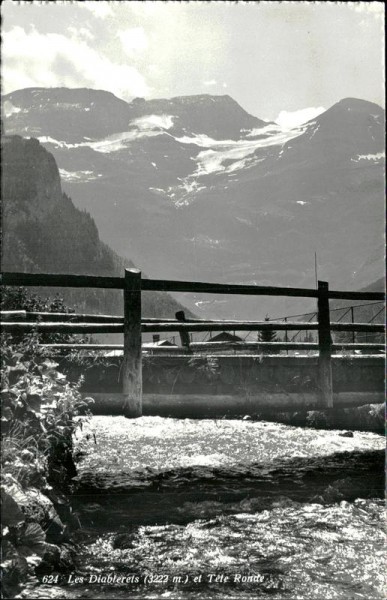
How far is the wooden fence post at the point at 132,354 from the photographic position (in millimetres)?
5695

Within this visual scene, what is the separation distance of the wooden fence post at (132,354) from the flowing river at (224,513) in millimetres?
627

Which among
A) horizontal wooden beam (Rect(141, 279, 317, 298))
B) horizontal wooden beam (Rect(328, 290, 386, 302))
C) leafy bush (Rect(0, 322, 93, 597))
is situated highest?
horizontal wooden beam (Rect(141, 279, 317, 298))

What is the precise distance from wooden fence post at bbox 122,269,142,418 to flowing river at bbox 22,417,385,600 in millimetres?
627

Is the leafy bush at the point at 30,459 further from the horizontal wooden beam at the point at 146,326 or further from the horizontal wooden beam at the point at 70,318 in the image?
the horizontal wooden beam at the point at 70,318

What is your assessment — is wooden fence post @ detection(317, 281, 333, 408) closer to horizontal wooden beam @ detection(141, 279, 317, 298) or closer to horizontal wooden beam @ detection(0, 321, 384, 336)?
horizontal wooden beam @ detection(0, 321, 384, 336)

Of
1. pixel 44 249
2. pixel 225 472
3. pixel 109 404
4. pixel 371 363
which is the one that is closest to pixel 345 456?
pixel 371 363

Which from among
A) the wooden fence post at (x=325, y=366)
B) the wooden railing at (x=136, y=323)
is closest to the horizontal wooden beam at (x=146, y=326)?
the wooden railing at (x=136, y=323)

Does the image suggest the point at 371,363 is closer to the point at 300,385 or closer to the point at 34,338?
the point at 300,385

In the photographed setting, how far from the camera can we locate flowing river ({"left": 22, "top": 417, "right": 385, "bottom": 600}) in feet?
12.0

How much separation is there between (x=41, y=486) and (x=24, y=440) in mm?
478

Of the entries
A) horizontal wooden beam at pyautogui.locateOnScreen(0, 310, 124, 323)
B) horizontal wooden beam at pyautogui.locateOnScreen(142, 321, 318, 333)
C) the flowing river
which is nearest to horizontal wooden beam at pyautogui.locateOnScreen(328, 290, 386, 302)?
horizontal wooden beam at pyautogui.locateOnScreen(142, 321, 318, 333)

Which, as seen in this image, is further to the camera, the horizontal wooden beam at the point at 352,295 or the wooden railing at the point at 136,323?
the horizontal wooden beam at the point at 352,295

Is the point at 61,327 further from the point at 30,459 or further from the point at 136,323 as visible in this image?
the point at 30,459

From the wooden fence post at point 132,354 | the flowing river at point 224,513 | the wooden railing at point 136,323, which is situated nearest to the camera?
the flowing river at point 224,513
